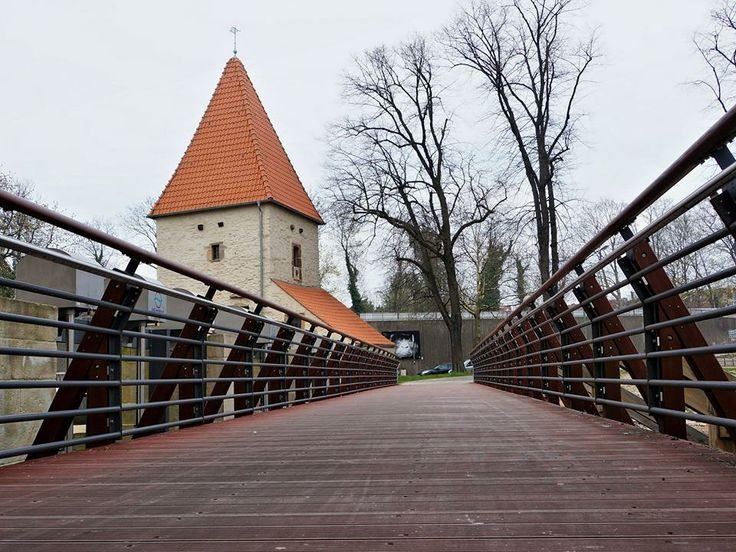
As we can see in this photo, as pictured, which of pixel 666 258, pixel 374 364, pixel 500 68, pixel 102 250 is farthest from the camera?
pixel 102 250

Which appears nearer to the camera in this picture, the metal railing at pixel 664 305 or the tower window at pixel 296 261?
the metal railing at pixel 664 305

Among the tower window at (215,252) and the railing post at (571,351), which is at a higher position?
the tower window at (215,252)

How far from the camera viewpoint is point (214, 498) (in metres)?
2.73

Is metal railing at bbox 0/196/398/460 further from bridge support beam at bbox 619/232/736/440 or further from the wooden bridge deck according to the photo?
bridge support beam at bbox 619/232/736/440

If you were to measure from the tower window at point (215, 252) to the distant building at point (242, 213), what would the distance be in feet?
0.15

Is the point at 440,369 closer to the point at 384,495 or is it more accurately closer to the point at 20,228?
the point at 20,228

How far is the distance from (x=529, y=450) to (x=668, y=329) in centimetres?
95

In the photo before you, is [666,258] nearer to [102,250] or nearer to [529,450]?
[529,450]

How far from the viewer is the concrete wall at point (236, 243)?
34.4 meters

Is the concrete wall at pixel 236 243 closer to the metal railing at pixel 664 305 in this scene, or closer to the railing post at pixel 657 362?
the metal railing at pixel 664 305

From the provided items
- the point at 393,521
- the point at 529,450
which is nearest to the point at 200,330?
the point at 529,450

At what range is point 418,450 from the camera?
3844 millimetres

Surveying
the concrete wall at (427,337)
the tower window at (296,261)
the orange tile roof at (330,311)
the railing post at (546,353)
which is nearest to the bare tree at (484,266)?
the orange tile roof at (330,311)

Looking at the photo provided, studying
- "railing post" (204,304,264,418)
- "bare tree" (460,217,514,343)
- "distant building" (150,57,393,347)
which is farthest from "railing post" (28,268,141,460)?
"distant building" (150,57,393,347)
